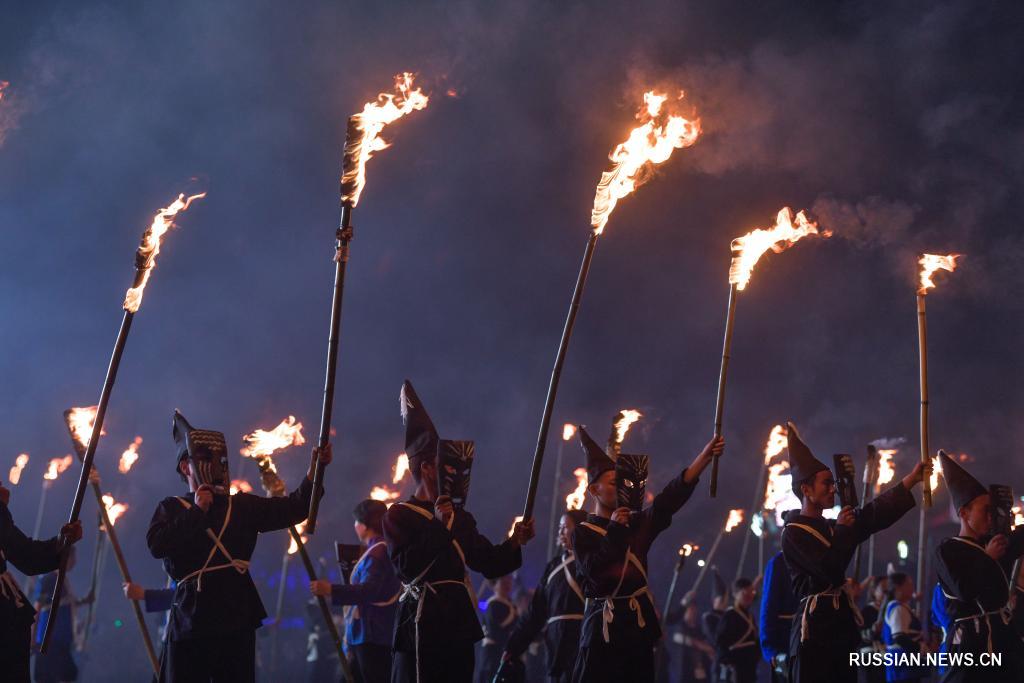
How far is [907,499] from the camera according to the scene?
853cm

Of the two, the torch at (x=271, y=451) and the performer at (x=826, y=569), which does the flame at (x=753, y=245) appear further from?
the torch at (x=271, y=451)

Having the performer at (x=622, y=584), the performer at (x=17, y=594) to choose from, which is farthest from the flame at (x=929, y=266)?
the performer at (x=17, y=594)

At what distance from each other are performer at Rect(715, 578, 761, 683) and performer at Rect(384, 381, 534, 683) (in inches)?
321

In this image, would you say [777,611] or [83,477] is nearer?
[83,477]

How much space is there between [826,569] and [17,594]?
7.06 metres

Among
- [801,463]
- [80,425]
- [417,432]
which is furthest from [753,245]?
[80,425]

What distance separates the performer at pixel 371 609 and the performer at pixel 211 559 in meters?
1.95

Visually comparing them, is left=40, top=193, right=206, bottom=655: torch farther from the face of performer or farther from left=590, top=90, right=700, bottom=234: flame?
the face of performer

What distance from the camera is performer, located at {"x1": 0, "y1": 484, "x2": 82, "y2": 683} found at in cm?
797

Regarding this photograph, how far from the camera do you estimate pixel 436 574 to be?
7508mm

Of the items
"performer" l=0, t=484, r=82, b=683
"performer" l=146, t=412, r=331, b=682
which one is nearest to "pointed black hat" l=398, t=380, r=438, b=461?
"performer" l=146, t=412, r=331, b=682

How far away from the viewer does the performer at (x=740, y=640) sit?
48.7ft

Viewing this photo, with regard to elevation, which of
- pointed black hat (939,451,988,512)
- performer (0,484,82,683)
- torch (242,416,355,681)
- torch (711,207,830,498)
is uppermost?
torch (711,207,830,498)

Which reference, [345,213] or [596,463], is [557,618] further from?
[345,213]
